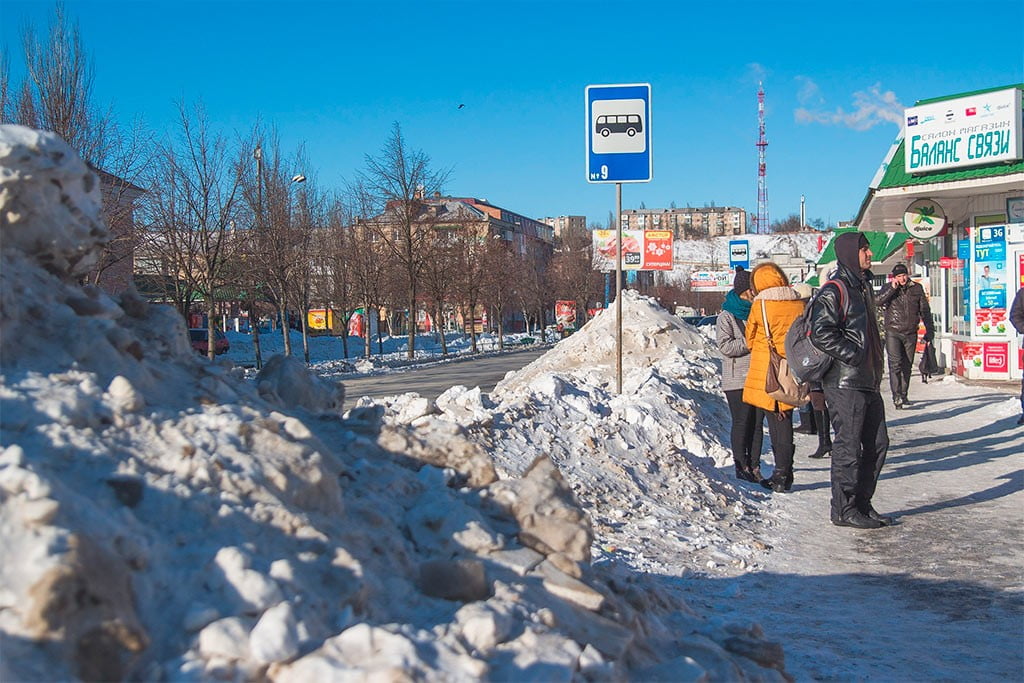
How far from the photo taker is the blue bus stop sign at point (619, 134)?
9.44m

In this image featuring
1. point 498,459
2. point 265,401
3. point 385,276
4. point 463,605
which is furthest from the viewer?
point 385,276

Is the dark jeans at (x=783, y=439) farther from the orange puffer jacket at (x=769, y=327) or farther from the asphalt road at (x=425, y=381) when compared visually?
the asphalt road at (x=425, y=381)

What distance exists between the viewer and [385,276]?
41.2 metres

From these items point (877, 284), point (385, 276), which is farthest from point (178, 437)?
point (877, 284)

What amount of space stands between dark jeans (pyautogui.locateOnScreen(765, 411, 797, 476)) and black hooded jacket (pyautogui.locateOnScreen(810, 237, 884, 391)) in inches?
42.3

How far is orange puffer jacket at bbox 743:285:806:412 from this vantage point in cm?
756

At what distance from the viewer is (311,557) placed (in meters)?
2.64

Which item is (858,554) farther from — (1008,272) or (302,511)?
(1008,272)

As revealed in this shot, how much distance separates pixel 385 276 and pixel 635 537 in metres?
36.2

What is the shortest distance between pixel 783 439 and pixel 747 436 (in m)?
0.45

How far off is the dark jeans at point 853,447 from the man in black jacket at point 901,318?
22.8 ft

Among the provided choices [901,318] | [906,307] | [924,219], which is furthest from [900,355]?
[924,219]

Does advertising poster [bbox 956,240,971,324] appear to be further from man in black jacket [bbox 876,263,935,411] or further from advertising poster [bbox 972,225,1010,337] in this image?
man in black jacket [bbox 876,263,935,411]

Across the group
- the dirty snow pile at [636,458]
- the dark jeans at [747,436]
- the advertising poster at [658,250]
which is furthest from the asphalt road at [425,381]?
the advertising poster at [658,250]
